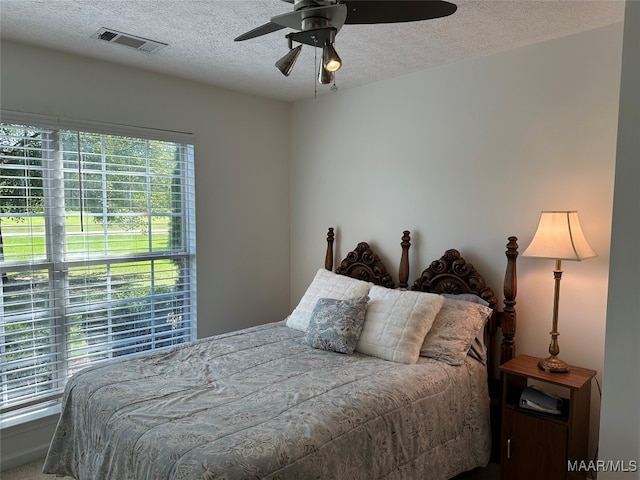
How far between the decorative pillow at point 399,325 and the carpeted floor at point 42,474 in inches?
32.3

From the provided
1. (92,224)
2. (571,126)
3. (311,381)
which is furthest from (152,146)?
(571,126)

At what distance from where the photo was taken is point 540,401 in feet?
7.61

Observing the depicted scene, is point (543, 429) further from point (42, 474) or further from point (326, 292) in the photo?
point (42, 474)

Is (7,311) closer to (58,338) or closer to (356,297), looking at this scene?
(58,338)

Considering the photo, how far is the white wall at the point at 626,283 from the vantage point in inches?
63.5

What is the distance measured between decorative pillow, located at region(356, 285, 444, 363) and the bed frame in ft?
1.09

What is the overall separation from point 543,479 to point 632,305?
1.17 meters

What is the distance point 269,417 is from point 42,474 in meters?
1.75

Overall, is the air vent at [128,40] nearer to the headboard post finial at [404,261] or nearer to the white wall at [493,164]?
the white wall at [493,164]

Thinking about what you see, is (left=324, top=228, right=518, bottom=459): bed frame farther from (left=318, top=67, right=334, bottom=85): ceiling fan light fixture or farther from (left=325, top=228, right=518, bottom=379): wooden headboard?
(left=318, top=67, right=334, bottom=85): ceiling fan light fixture

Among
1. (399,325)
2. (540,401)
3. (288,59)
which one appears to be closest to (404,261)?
(399,325)

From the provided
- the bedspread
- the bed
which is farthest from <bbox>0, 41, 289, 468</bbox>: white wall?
the bedspread

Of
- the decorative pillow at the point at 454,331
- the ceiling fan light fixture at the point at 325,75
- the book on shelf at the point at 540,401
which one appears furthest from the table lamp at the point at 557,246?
the ceiling fan light fixture at the point at 325,75

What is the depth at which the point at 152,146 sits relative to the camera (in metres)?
3.27
